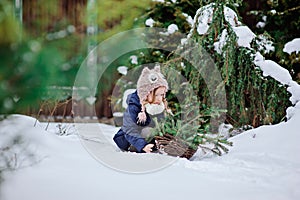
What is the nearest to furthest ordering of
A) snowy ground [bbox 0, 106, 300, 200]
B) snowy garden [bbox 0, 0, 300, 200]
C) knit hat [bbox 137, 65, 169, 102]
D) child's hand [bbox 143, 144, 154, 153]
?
1. snowy garden [bbox 0, 0, 300, 200]
2. snowy ground [bbox 0, 106, 300, 200]
3. child's hand [bbox 143, 144, 154, 153]
4. knit hat [bbox 137, 65, 169, 102]

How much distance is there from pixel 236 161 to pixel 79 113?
92.7 inches

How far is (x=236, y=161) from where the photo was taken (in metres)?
1.51

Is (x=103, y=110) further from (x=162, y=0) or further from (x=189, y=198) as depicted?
(x=189, y=198)

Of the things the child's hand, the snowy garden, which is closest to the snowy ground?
the snowy garden

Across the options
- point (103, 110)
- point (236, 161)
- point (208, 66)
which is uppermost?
point (208, 66)

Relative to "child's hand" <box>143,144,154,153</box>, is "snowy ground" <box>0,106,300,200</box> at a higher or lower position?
higher

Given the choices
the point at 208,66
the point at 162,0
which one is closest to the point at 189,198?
the point at 208,66

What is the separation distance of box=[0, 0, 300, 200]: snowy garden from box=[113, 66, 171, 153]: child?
0.22 feet

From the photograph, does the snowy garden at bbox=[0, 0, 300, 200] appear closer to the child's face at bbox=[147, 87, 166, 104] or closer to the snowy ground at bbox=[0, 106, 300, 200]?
the snowy ground at bbox=[0, 106, 300, 200]

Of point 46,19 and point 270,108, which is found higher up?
point 46,19

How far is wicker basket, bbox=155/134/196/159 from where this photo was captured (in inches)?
68.8

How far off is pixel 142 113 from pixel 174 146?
23 centimetres

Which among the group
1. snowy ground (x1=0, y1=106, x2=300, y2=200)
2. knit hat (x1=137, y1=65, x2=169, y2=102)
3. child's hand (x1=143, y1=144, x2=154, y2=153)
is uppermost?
knit hat (x1=137, y1=65, x2=169, y2=102)

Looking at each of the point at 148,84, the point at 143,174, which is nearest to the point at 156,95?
the point at 148,84
